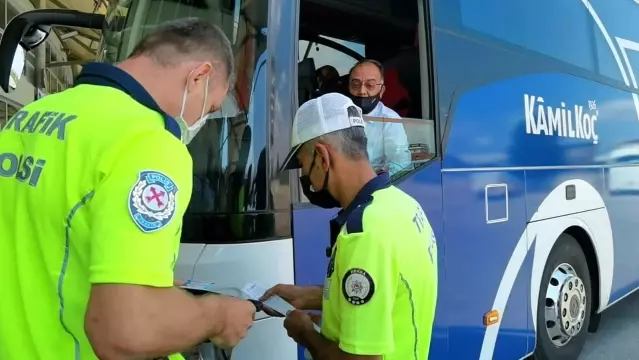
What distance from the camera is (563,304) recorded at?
436cm

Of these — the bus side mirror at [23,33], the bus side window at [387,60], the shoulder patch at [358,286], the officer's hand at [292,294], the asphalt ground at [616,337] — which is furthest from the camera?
the asphalt ground at [616,337]

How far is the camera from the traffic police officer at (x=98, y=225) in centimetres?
114

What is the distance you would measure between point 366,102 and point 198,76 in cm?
187

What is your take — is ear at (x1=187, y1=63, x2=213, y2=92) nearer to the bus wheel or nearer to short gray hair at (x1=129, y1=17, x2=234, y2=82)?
short gray hair at (x1=129, y1=17, x2=234, y2=82)

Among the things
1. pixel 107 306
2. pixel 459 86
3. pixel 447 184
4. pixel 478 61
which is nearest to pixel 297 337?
pixel 107 306

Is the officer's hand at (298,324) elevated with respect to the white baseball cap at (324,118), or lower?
lower

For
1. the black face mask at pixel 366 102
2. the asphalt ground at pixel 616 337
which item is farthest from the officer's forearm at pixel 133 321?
the asphalt ground at pixel 616 337

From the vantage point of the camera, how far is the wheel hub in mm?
4277

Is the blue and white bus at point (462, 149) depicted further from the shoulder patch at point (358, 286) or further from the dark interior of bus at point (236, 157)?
the shoulder patch at point (358, 286)

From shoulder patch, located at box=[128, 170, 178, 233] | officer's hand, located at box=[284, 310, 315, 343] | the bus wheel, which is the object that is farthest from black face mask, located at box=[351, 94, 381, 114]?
shoulder patch, located at box=[128, 170, 178, 233]

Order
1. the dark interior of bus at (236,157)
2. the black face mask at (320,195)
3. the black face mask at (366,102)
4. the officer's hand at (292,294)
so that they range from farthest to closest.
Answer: the black face mask at (366,102) → the dark interior of bus at (236,157) → the officer's hand at (292,294) → the black face mask at (320,195)

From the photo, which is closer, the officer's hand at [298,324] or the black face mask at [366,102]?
the officer's hand at [298,324]

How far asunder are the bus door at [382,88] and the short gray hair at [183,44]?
37.0 inches

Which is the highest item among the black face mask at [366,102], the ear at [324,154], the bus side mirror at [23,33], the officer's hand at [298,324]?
the bus side mirror at [23,33]
